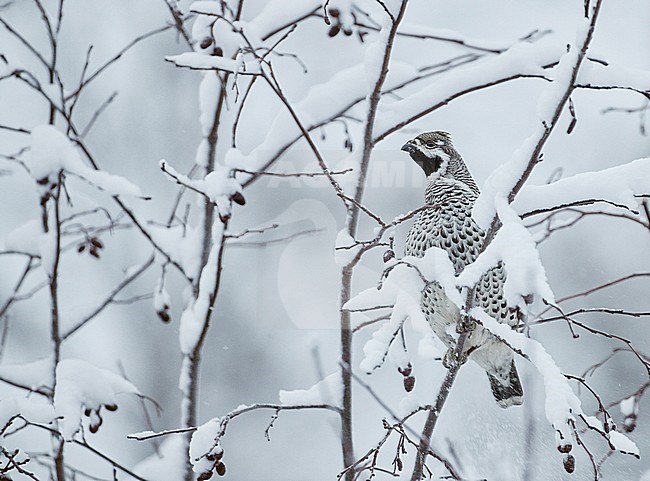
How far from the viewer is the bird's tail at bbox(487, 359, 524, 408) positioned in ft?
9.95

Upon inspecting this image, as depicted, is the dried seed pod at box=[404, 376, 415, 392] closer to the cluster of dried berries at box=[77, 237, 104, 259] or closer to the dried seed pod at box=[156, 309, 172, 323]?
the dried seed pod at box=[156, 309, 172, 323]

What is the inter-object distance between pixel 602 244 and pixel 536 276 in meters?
8.62

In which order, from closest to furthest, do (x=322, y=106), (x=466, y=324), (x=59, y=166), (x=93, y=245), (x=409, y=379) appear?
(x=466, y=324), (x=409, y=379), (x=59, y=166), (x=322, y=106), (x=93, y=245)

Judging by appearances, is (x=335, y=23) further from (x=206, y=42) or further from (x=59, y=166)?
(x=59, y=166)

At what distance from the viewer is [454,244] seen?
8.84ft

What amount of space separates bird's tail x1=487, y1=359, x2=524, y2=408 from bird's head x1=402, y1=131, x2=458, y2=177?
795 mm

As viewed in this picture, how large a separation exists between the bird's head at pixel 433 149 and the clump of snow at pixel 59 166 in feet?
3.85

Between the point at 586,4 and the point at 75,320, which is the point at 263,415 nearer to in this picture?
the point at 75,320

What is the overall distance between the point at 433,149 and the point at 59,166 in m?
1.43

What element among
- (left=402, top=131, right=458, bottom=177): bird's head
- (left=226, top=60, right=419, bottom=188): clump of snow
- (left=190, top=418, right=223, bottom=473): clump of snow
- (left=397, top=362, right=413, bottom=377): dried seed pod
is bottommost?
(left=190, top=418, right=223, bottom=473): clump of snow

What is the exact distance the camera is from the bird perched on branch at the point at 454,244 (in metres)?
2.68

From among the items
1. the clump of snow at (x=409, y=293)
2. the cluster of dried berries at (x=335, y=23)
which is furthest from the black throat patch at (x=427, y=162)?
the clump of snow at (x=409, y=293)

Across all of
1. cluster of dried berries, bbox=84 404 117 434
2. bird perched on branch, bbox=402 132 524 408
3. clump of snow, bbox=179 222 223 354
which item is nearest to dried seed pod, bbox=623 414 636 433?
bird perched on branch, bbox=402 132 524 408

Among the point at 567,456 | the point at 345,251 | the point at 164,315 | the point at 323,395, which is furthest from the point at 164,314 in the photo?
the point at 567,456
